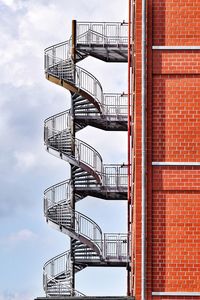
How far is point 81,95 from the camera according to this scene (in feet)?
126

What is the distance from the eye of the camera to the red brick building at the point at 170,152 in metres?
24.2

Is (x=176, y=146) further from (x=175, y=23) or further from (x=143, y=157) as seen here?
(x=175, y=23)

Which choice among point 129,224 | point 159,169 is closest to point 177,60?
point 159,169

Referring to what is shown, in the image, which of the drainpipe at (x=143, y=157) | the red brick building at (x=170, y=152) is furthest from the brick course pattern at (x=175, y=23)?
the drainpipe at (x=143, y=157)

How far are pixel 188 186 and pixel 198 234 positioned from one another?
3.62 feet

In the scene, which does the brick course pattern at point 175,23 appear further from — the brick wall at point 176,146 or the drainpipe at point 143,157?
the drainpipe at point 143,157

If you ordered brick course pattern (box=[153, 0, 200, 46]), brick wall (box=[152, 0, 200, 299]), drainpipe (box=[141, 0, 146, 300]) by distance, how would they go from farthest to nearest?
brick course pattern (box=[153, 0, 200, 46]) → brick wall (box=[152, 0, 200, 299]) → drainpipe (box=[141, 0, 146, 300])

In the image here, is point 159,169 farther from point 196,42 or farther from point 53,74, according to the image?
point 53,74

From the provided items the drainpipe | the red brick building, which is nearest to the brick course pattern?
the red brick building

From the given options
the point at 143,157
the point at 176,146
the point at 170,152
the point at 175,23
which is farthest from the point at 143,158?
the point at 175,23

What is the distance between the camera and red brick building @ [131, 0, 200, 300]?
24250 millimetres

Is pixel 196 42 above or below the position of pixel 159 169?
above

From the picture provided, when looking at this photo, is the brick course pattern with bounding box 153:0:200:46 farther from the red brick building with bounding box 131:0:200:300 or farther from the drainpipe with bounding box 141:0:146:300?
the drainpipe with bounding box 141:0:146:300

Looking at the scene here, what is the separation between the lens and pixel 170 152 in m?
24.7
